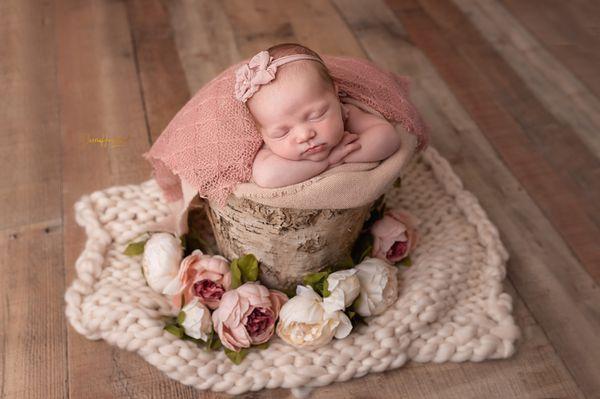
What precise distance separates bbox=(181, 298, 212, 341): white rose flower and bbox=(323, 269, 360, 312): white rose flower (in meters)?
0.22

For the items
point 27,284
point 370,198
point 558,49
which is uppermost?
point 370,198

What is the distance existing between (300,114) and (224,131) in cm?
15

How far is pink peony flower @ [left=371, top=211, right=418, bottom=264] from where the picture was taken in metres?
1.33

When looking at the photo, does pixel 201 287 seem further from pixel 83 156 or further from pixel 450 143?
pixel 450 143

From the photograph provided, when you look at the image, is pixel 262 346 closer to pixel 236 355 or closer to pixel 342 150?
pixel 236 355

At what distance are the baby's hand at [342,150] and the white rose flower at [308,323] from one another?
278mm

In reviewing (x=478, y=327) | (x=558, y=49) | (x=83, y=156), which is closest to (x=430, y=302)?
(x=478, y=327)

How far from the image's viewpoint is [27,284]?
1356 mm

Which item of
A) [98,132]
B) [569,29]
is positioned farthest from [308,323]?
[569,29]

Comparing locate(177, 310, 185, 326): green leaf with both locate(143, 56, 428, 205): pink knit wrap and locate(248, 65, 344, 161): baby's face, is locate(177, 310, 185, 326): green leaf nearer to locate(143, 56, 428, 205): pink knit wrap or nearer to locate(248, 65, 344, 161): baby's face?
locate(143, 56, 428, 205): pink knit wrap

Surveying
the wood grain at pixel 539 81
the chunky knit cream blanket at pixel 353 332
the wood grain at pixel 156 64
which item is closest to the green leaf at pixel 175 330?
the chunky knit cream blanket at pixel 353 332

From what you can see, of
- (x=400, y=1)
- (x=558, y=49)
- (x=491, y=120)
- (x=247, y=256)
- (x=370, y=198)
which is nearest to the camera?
(x=370, y=198)

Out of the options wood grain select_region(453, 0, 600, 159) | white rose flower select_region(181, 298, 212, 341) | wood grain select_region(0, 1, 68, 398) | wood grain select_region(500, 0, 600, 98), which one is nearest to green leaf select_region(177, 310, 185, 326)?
white rose flower select_region(181, 298, 212, 341)

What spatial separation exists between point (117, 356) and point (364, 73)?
73cm
